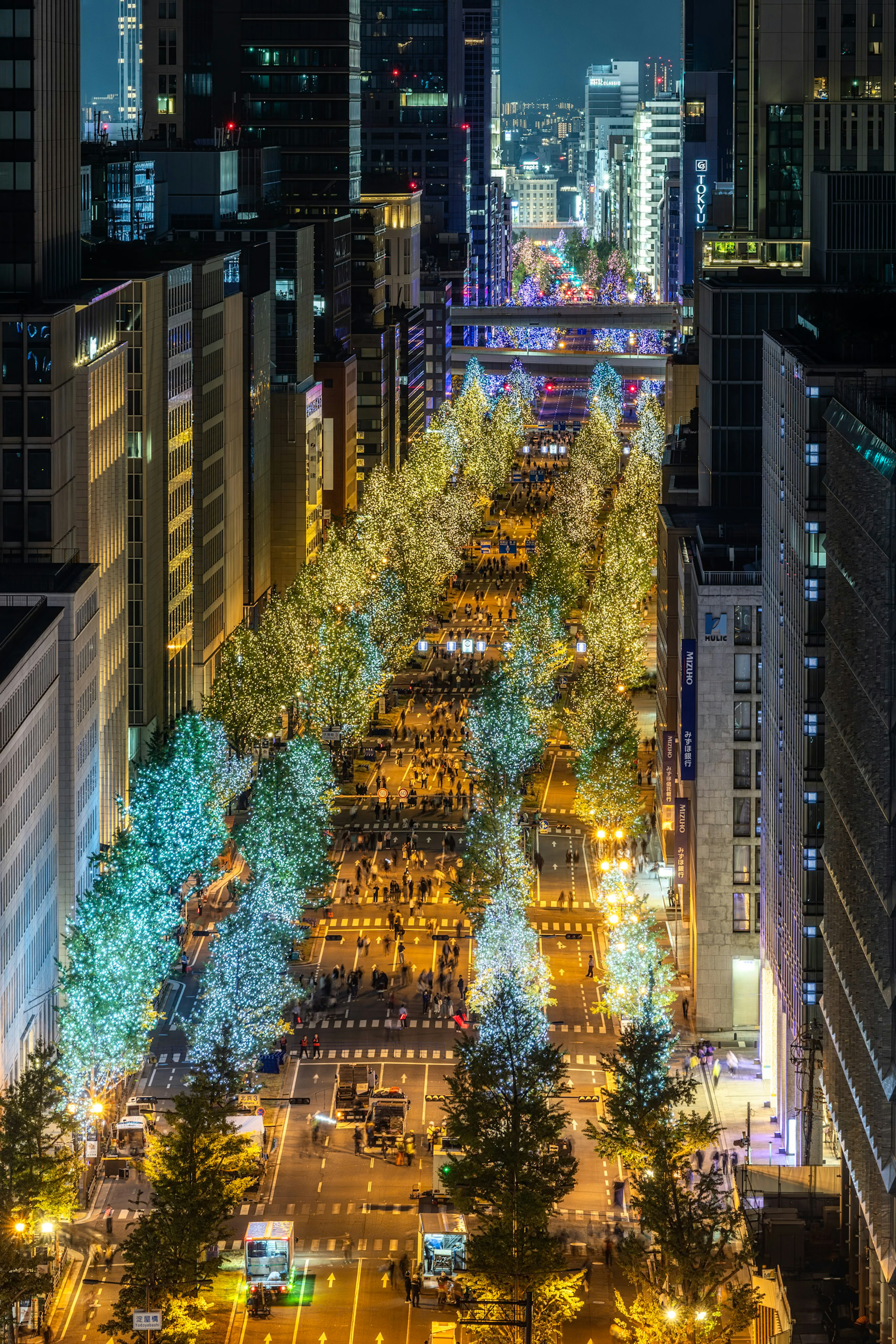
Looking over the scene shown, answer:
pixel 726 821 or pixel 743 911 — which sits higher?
pixel 726 821

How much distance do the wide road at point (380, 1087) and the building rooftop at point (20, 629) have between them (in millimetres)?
21452

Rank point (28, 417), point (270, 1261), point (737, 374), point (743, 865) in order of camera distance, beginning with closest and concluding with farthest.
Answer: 1. point (270, 1261)
2. point (743, 865)
3. point (28, 417)
4. point (737, 374)

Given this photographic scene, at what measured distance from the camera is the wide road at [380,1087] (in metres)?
93.8

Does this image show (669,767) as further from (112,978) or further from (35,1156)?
(35,1156)

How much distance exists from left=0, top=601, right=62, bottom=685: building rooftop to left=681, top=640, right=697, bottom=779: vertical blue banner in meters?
31.9

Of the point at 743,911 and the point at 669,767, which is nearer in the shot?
the point at 743,911

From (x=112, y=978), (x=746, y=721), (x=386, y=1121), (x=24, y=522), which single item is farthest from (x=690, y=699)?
(x=24, y=522)

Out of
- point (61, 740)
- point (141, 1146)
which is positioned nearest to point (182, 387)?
point (61, 740)

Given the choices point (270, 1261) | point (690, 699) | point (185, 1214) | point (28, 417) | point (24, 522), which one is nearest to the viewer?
point (185, 1214)

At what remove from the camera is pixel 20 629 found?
118750mm

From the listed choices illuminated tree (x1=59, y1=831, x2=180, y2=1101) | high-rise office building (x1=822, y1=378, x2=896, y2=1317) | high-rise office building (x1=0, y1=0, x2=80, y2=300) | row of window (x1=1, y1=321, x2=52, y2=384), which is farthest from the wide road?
high-rise office building (x1=0, y1=0, x2=80, y2=300)

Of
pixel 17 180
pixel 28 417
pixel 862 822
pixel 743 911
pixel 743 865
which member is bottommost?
pixel 743 911

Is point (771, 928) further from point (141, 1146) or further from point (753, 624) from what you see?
point (141, 1146)

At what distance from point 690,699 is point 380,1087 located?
84.0ft
